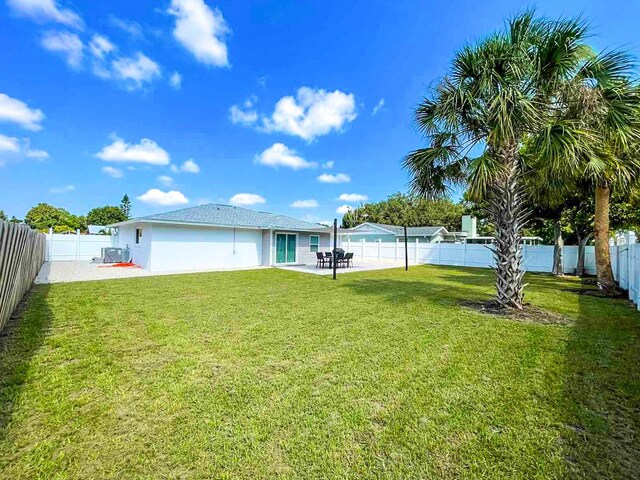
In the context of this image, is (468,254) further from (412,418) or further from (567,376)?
(412,418)

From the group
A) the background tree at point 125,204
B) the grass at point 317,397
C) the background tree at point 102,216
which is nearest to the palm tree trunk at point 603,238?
the grass at point 317,397

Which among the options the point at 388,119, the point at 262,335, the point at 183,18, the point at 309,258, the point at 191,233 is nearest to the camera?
the point at 262,335

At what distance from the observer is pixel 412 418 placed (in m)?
2.74

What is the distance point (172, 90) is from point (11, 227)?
14.6m

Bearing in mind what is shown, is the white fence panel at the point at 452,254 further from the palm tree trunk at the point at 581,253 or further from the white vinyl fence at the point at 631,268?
the white vinyl fence at the point at 631,268

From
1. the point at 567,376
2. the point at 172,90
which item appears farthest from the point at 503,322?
the point at 172,90

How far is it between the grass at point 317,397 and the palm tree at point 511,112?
2671 mm

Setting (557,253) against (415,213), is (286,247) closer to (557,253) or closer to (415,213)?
(557,253)

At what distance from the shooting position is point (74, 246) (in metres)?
19.7

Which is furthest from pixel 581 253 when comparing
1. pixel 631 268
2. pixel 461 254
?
pixel 631 268

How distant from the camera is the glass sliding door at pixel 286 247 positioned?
18.5 metres

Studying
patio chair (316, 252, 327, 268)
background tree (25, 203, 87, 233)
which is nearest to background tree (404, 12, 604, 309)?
patio chair (316, 252, 327, 268)

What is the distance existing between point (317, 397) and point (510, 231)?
6239 mm

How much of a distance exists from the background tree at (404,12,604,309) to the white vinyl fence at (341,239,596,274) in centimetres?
751
